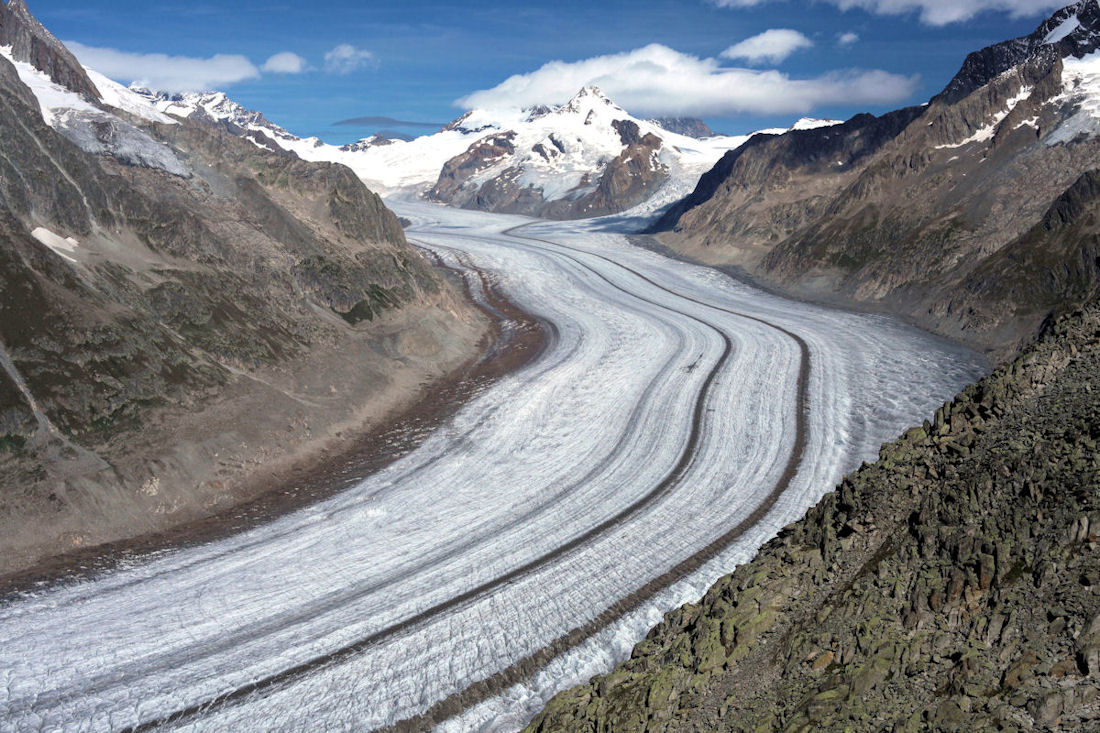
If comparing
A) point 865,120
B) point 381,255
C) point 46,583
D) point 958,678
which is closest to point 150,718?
point 46,583

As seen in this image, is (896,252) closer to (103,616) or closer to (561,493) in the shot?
(561,493)

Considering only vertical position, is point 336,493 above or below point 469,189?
below

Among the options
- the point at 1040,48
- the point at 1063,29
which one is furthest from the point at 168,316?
the point at 1040,48

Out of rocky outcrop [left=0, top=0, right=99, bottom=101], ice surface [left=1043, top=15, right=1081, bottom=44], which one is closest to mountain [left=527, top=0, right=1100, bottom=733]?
rocky outcrop [left=0, top=0, right=99, bottom=101]

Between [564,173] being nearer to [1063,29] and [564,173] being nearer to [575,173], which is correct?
[575,173]

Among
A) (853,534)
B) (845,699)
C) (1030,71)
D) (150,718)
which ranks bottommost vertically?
(150,718)
